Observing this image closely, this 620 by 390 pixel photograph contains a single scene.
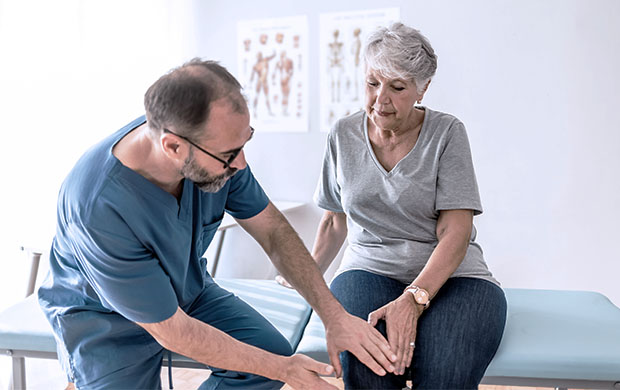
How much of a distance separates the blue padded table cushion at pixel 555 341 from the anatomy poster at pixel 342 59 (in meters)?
1.52

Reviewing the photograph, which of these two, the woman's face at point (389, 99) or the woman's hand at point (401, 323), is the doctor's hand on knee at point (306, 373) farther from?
the woman's face at point (389, 99)

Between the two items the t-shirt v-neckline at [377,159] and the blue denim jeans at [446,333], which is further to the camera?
the t-shirt v-neckline at [377,159]

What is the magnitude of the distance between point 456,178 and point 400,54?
1.16ft

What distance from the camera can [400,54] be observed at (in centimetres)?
144

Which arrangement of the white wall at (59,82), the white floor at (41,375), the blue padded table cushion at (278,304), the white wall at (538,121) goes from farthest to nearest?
the white wall at (59,82) → the white wall at (538,121) → the white floor at (41,375) → the blue padded table cushion at (278,304)

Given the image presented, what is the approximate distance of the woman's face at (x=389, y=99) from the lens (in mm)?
1487

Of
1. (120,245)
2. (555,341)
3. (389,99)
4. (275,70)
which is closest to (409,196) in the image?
(389,99)

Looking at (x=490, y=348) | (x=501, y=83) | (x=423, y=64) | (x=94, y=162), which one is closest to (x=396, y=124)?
(x=423, y=64)

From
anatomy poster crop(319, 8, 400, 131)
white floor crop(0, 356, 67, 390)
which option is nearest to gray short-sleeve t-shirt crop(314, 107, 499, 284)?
anatomy poster crop(319, 8, 400, 131)

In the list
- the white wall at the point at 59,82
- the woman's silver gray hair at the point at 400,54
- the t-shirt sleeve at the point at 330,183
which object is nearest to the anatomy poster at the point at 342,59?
the white wall at the point at 59,82

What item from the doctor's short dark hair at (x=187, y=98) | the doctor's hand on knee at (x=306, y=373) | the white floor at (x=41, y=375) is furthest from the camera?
the white floor at (x=41, y=375)

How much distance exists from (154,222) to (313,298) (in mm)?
450

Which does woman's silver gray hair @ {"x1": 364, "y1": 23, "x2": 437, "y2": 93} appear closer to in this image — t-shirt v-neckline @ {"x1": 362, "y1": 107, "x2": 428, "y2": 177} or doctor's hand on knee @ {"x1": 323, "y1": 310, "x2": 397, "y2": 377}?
t-shirt v-neckline @ {"x1": 362, "y1": 107, "x2": 428, "y2": 177}

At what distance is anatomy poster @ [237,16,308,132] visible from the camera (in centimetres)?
300
